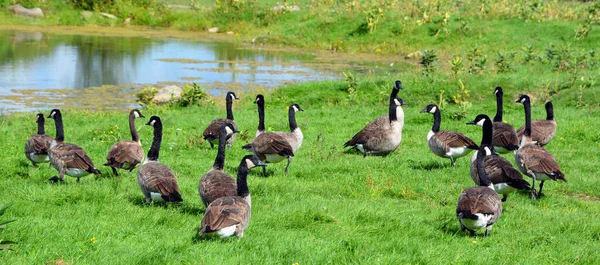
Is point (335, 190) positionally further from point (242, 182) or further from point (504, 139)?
point (504, 139)

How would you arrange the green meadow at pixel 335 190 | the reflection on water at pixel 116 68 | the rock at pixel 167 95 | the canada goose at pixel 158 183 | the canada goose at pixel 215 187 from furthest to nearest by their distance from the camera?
1. the reflection on water at pixel 116 68
2. the rock at pixel 167 95
3. the canada goose at pixel 158 183
4. the canada goose at pixel 215 187
5. the green meadow at pixel 335 190

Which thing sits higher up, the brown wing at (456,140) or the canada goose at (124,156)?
the brown wing at (456,140)

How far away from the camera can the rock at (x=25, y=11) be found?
56.5 m

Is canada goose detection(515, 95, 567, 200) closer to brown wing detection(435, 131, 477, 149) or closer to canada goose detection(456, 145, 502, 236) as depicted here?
brown wing detection(435, 131, 477, 149)

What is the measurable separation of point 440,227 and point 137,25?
51.8 m

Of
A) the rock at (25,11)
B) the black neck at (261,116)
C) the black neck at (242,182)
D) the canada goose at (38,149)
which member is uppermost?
the rock at (25,11)

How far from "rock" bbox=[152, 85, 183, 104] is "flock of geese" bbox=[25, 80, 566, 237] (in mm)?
7970

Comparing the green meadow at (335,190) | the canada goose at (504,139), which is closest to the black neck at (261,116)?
the green meadow at (335,190)

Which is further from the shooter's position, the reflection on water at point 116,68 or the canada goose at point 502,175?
the reflection on water at point 116,68

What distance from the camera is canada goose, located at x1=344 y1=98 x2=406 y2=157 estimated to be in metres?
17.9

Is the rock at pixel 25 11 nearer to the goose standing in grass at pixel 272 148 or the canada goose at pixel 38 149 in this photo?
the canada goose at pixel 38 149

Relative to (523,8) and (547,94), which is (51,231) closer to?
(547,94)

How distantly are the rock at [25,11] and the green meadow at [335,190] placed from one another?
3541cm

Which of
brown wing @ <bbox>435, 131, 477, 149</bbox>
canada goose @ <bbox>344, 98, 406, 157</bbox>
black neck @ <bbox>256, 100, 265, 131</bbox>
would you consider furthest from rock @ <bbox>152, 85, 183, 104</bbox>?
brown wing @ <bbox>435, 131, 477, 149</bbox>
